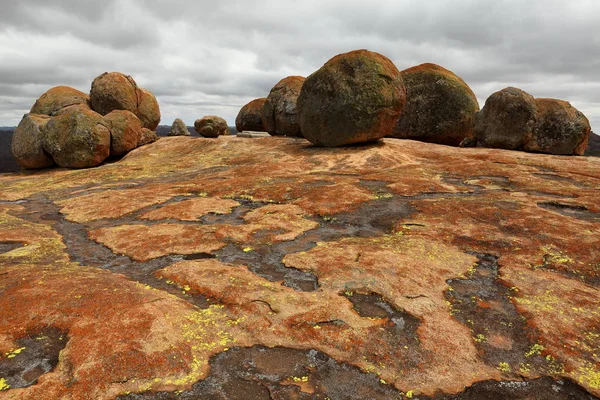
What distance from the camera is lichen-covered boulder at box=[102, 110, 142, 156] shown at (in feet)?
97.5

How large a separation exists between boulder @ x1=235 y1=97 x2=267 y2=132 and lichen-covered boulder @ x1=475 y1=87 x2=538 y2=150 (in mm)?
20284

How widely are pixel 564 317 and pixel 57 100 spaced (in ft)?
130

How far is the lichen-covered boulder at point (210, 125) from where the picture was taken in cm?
3978

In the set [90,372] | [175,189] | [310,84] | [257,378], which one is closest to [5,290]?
[90,372]

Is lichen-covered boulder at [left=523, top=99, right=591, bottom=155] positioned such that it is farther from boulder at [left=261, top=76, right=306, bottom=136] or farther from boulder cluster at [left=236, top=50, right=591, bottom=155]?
boulder at [left=261, top=76, right=306, bottom=136]

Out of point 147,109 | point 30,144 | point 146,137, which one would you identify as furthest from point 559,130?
point 30,144

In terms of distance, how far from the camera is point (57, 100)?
34.3m

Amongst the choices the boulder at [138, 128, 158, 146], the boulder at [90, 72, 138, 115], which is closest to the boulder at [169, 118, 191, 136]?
the boulder at [90, 72, 138, 115]

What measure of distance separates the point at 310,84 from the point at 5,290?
2010 cm

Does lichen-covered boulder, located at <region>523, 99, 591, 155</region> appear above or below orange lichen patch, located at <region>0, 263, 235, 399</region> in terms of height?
above

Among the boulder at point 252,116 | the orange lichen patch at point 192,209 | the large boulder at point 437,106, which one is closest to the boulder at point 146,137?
the boulder at point 252,116

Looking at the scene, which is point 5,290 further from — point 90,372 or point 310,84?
point 310,84

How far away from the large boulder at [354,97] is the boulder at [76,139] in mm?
15527

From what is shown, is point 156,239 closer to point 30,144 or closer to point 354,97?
point 354,97
